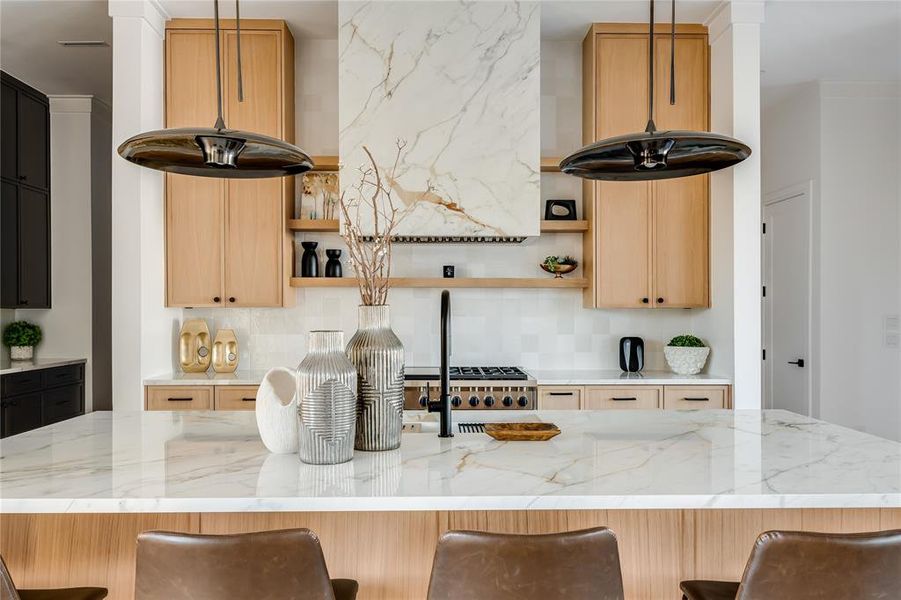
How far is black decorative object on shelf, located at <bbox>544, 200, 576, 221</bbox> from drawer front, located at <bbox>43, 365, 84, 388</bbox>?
150 inches

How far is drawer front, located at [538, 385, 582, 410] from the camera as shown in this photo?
366 cm

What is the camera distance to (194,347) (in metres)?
3.96

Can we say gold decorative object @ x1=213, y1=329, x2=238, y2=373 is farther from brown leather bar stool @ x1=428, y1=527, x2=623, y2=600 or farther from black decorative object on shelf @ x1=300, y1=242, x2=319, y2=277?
brown leather bar stool @ x1=428, y1=527, x2=623, y2=600

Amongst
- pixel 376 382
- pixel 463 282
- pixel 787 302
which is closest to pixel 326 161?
pixel 463 282

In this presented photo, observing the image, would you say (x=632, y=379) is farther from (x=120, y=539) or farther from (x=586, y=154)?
(x=120, y=539)

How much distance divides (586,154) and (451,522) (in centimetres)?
128

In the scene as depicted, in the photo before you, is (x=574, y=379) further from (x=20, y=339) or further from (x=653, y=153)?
(x=20, y=339)

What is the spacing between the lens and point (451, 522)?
61.6 inches

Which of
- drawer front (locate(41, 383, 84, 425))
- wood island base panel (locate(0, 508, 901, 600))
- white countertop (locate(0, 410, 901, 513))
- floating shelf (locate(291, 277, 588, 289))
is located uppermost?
floating shelf (locate(291, 277, 588, 289))

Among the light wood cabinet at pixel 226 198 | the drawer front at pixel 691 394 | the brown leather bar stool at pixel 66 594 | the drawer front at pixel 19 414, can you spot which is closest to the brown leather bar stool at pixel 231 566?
the brown leather bar stool at pixel 66 594

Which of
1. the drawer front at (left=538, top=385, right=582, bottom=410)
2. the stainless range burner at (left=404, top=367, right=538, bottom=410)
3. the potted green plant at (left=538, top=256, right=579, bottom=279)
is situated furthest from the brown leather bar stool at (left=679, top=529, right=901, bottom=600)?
the potted green plant at (left=538, top=256, right=579, bottom=279)

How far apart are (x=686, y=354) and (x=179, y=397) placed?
3.02 metres

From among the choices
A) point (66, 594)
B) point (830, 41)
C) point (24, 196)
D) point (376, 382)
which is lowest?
point (66, 594)

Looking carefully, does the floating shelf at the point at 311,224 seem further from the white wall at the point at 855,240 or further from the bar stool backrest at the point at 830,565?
the white wall at the point at 855,240
